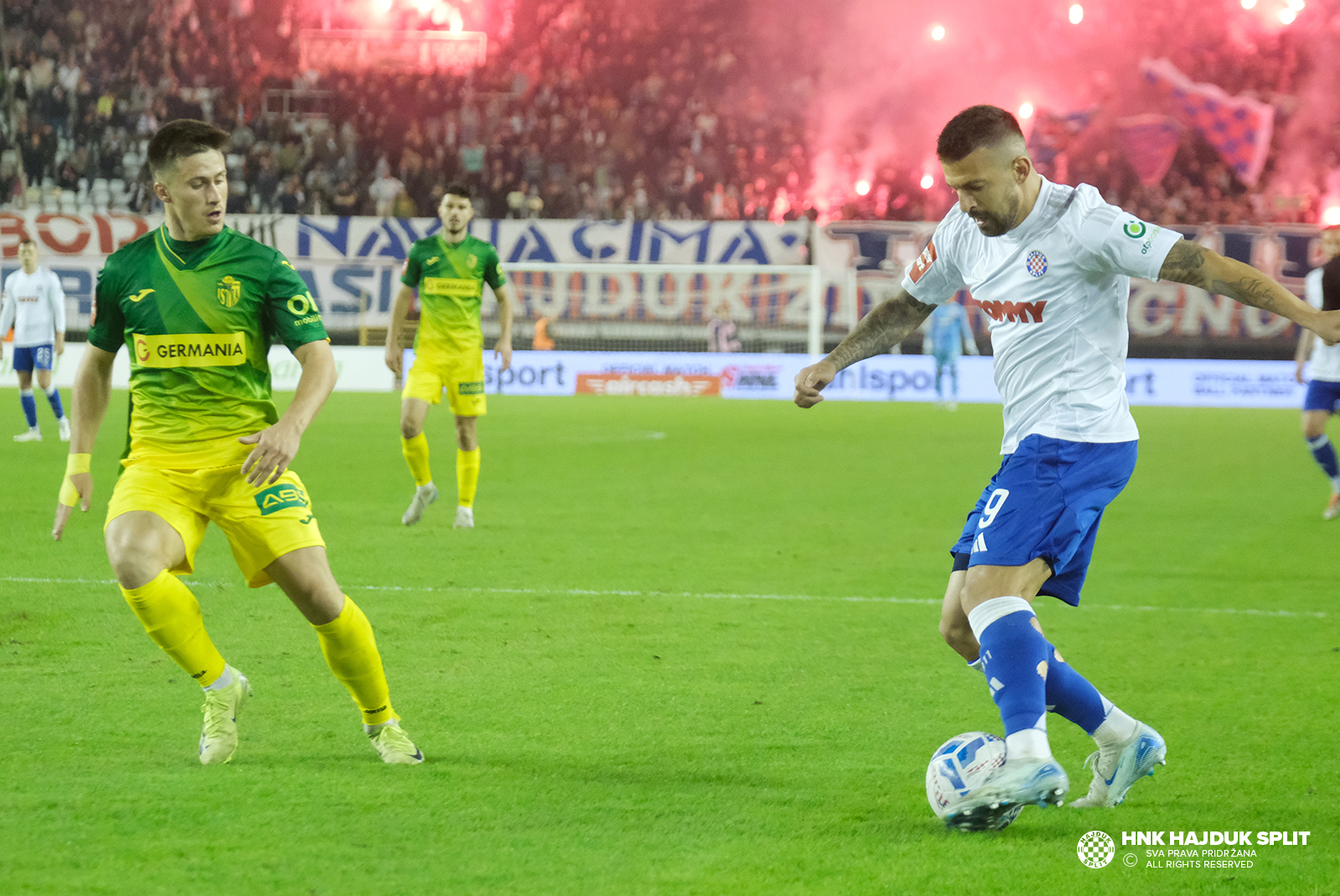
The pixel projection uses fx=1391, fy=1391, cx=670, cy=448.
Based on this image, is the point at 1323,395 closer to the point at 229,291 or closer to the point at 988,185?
the point at 988,185

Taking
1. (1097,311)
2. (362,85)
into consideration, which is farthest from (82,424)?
(362,85)

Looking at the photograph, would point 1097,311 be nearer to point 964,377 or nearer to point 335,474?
point 335,474

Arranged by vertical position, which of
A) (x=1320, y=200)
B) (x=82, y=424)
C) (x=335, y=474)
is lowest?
(x=335, y=474)

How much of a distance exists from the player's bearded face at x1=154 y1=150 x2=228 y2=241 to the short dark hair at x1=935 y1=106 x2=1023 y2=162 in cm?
203

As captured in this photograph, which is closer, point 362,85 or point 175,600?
point 175,600

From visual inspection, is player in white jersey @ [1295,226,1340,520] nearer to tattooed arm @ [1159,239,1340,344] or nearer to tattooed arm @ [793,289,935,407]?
tattooed arm @ [793,289,935,407]

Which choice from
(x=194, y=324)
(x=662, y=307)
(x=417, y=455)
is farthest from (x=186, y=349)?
(x=662, y=307)

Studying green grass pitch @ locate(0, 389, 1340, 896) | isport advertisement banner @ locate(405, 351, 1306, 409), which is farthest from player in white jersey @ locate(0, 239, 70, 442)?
isport advertisement banner @ locate(405, 351, 1306, 409)

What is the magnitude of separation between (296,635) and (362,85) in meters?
25.2

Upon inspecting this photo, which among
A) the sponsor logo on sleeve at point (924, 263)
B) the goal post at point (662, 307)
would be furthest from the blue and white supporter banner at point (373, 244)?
the sponsor logo on sleeve at point (924, 263)

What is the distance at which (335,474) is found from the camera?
40.0 feet

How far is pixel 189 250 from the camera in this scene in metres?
4.14

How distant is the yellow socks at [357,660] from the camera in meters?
Result: 4.09

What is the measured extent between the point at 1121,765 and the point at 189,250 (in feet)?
10.0
